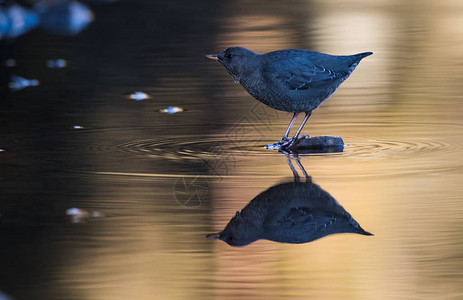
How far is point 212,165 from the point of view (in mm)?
4840

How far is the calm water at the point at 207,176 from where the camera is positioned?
316 centimetres

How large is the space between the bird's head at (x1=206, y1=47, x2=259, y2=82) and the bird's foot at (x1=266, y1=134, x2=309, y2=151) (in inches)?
17.6

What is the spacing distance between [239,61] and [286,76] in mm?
280

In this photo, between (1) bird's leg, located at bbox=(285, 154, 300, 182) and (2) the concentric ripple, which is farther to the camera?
(2) the concentric ripple

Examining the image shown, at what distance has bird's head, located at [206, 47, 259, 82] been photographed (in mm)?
5168

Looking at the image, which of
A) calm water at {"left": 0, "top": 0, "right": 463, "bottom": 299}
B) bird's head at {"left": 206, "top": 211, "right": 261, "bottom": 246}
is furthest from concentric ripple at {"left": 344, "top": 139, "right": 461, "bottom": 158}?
bird's head at {"left": 206, "top": 211, "right": 261, "bottom": 246}

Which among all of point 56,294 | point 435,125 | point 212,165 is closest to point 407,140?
point 435,125

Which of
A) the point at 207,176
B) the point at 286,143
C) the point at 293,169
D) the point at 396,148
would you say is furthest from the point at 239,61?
the point at 396,148

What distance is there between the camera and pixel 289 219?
382 cm

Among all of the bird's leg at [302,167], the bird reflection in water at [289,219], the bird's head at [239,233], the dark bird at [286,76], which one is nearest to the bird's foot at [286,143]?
the dark bird at [286,76]

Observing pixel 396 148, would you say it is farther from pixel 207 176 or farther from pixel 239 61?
pixel 207 176

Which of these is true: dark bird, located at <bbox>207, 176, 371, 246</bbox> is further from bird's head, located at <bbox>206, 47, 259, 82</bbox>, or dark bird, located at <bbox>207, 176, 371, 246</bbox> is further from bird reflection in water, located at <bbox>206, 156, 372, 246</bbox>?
bird's head, located at <bbox>206, 47, 259, 82</bbox>

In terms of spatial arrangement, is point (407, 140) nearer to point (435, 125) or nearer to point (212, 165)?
point (435, 125)

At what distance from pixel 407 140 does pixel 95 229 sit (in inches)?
89.6
